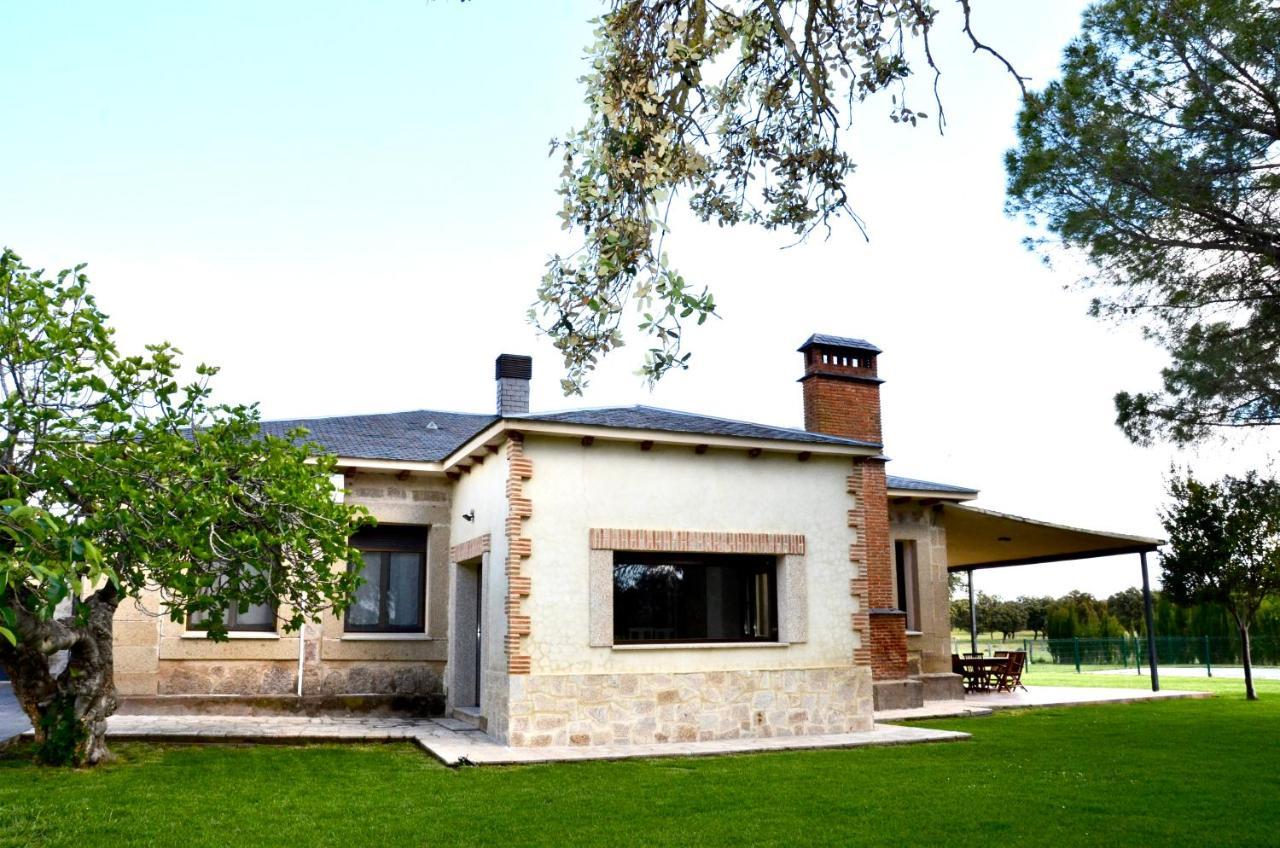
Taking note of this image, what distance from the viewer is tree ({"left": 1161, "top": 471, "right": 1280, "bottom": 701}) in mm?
20266

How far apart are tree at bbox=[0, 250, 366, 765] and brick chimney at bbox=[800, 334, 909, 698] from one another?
823 centimetres

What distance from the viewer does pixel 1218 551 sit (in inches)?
807

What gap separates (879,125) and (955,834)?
4960mm

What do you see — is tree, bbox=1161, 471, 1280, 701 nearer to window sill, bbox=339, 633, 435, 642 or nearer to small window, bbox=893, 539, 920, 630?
small window, bbox=893, 539, 920, 630

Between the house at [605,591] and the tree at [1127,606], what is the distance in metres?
38.3

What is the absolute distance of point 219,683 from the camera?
46.1 feet

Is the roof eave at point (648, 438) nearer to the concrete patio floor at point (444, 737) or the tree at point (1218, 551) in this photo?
the concrete patio floor at point (444, 737)

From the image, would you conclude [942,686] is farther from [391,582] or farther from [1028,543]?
[391,582]

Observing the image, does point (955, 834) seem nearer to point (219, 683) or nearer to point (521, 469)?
point (521, 469)

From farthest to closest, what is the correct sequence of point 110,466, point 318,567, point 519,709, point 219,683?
1. point 219,683
2. point 519,709
3. point 318,567
4. point 110,466

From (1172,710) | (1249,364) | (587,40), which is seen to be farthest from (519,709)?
(1172,710)

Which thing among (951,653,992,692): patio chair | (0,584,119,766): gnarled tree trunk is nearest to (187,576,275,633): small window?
(0,584,119,766): gnarled tree trunk

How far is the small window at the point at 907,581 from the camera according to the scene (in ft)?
58.9

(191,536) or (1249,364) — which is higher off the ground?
(1249,364)
